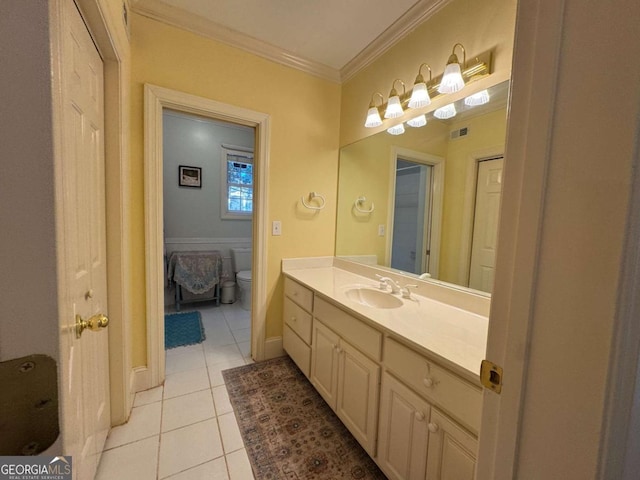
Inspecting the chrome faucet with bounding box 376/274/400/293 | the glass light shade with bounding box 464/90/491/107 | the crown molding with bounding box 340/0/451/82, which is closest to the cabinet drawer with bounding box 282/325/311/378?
the chrome faucet with bounding box 376/274/400/293

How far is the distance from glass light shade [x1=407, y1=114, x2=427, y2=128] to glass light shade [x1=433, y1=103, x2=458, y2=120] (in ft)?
0.27

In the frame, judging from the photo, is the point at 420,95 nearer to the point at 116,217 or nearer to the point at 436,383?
the point at 436,383

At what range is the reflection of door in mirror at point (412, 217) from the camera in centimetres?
171

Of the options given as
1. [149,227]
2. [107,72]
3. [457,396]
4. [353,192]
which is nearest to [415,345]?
[457,396]

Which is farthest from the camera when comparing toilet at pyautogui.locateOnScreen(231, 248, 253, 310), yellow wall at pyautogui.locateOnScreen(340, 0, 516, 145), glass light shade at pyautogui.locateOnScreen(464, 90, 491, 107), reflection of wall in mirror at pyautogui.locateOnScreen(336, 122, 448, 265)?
toilet at pyautogui.locateOnScreen(231, 248, 253, 310)

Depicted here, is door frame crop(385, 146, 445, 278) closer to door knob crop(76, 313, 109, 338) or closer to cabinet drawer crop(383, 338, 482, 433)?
cabinet drawer crop(383, 338, 482, 433)

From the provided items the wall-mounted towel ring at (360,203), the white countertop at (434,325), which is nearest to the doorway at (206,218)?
the wall-mounted towel ring at (360,203)

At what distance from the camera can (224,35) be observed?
178cm

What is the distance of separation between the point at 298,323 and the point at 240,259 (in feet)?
6.47

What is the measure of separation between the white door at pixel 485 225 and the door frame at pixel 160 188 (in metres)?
1.43

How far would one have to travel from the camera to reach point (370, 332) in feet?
3.91

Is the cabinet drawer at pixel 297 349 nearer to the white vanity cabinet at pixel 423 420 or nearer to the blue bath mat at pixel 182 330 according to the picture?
the white vanity cabinet at pixel 423 420

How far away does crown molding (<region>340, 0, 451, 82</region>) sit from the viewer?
4.87ft

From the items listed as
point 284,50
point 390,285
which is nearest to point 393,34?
point 284,50
